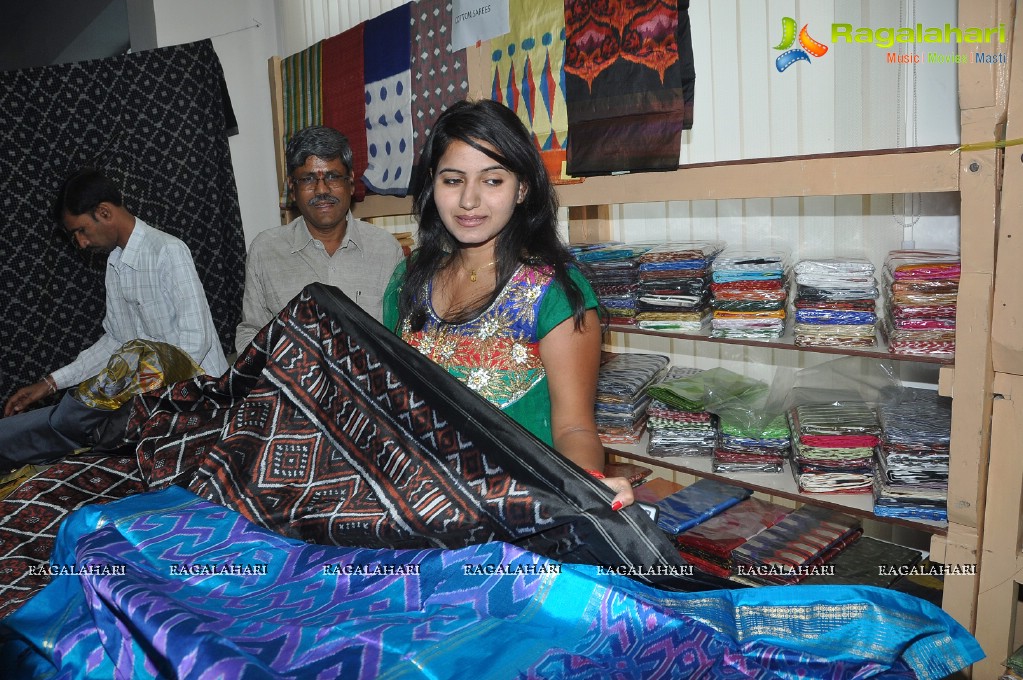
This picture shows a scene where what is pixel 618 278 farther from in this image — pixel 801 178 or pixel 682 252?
pixel 801 178

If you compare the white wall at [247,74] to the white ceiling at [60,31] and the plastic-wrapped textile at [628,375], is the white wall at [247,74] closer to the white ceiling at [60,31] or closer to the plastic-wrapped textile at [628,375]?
the white ceiling at [60,31]

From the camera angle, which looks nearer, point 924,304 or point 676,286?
point 924,304

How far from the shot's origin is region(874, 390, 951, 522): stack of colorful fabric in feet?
6.49

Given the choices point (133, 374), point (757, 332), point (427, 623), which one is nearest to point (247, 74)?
point (133, 374)

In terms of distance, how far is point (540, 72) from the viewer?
2713mm

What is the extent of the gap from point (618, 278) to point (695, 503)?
85 cm

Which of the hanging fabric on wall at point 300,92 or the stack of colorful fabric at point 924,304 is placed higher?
the hanging fabric on wall at point 300,92

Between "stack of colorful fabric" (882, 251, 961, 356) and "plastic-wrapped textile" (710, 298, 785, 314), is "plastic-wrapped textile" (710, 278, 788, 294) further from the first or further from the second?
"stack of colorful fabric" (882, 251, 961, 356)

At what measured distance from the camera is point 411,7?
3.32 metres

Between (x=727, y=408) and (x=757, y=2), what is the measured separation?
133 centimetres

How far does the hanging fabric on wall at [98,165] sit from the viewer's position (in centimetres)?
361

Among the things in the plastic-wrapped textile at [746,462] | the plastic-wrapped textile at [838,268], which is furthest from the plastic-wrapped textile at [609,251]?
the plastic-wrapped textile at [746,462]

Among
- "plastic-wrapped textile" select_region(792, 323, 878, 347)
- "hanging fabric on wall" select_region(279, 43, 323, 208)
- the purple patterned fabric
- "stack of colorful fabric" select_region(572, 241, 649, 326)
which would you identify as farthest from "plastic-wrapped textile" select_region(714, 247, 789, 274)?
"hanging fabric on wall" select_region(279, 43, 323, 208)

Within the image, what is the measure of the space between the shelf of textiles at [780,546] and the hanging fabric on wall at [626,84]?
3.94 ft
